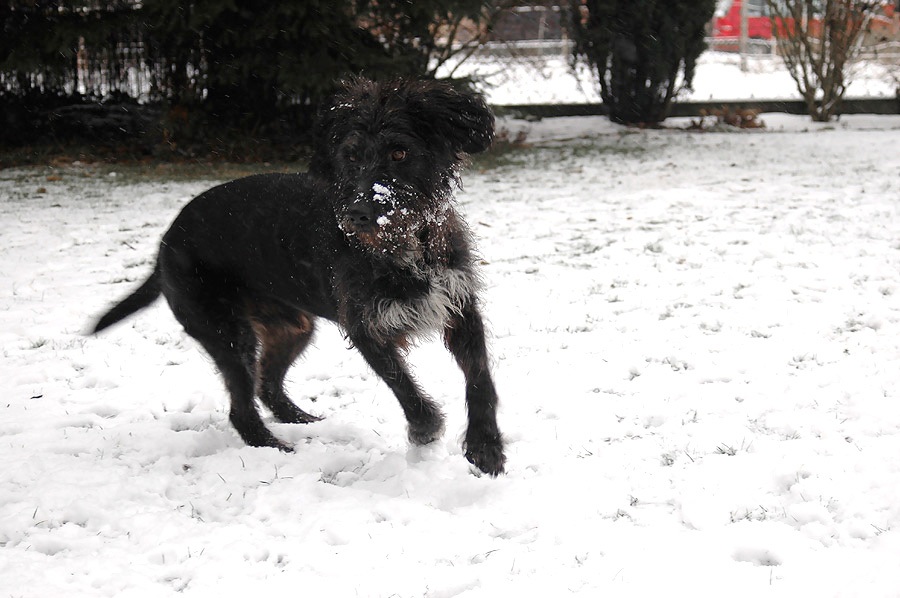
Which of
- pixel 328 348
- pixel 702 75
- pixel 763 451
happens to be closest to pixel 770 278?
pixel 763 451

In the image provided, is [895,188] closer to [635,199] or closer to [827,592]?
[635,199]

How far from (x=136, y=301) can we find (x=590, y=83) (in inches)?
559

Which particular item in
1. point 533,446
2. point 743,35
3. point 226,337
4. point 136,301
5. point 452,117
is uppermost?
point 743,35

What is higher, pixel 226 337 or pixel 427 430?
pixel 226 337

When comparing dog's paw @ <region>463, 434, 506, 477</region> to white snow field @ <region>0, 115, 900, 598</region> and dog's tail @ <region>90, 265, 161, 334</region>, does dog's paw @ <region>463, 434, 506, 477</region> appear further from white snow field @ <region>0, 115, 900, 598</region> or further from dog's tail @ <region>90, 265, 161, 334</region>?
dog's tail @ <region>90, 265, 161, 334</region>

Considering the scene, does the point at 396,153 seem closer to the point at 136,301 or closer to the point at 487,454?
the point at 487,454

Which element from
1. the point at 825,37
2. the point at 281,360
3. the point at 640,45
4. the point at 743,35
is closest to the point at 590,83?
the point at 640,45

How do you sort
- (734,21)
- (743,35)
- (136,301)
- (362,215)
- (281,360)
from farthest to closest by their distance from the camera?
1. (734,21)
2. (743,35)
3. (281,360)
4. (136,301)
5. (362,215)

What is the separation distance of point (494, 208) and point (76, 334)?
Result: 478 centimetres

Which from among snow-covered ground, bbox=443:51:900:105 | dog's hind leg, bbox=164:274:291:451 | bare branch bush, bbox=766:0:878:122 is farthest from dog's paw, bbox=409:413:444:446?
bare branch bush, bbox=766:0:878:122

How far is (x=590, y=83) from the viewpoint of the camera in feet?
54.4

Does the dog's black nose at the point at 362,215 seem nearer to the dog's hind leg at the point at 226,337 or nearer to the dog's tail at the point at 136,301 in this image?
the dog's hind leg at the point at 226,337

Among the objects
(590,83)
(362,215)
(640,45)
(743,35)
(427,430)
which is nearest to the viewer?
(362,215)

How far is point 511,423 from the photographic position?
12.3 ft
